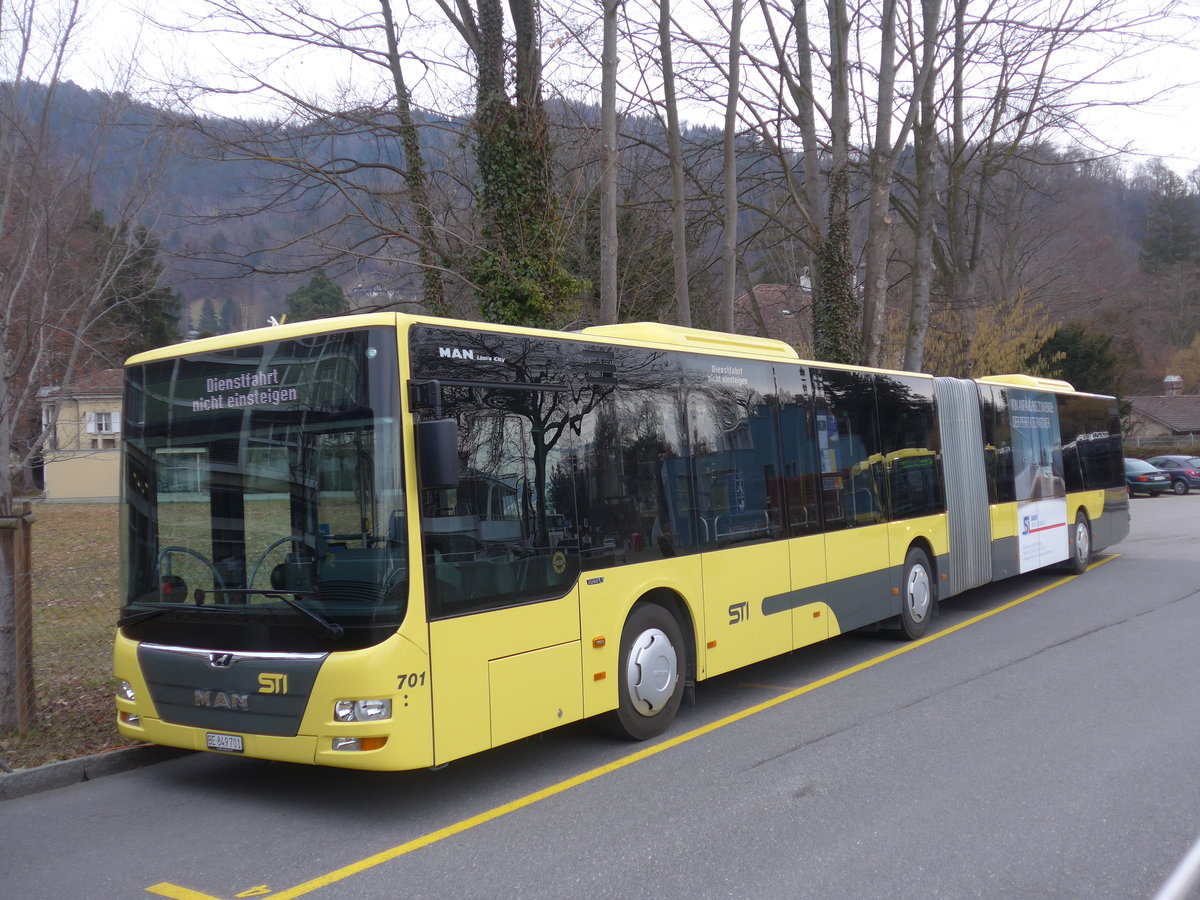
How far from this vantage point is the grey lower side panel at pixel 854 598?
888 centimetres

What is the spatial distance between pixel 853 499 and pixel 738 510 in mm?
2371

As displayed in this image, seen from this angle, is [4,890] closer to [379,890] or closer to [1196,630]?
[379,890]

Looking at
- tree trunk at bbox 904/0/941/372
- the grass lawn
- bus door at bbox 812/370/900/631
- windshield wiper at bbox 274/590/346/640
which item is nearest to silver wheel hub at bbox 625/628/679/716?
windshield wiper at bbox 274/590/346/640

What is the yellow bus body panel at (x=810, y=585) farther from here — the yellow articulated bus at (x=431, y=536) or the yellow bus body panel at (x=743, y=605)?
the yellow articulated bus at (x=431, y=536)

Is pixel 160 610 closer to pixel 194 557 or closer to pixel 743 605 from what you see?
pixel 194 557

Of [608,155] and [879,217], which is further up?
[879,217]

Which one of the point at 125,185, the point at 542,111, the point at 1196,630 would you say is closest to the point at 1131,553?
the point at 1196,630

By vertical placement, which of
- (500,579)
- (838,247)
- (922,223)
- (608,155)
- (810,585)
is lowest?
(810,585)

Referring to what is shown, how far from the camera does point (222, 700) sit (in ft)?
18.9

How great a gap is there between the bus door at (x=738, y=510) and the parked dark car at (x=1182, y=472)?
3999 centimetres

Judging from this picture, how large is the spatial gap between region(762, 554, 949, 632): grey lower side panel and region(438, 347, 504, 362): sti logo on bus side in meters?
3.64

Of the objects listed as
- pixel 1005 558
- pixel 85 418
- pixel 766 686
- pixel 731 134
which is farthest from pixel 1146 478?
pixel 85 418

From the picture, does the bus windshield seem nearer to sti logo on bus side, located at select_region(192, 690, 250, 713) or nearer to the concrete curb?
sti logo on bus side, located at select_region(192, 690, 250, 713)

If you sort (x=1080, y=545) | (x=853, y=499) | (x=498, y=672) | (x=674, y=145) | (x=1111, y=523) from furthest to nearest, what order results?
1. (x=1111, y=523)
2. (x=1080, y=545)
3. (x=674, y=145)
4. (x=853, y=499)
5. (x=498, y=672)
